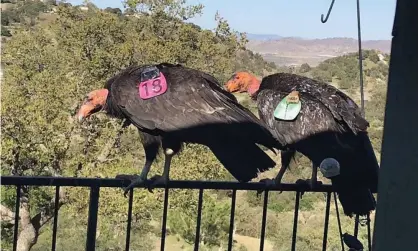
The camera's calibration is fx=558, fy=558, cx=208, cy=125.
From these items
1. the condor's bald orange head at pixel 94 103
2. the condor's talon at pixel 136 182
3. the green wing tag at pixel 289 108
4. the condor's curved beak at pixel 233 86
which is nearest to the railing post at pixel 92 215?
the condor's talon at pixel 136 182

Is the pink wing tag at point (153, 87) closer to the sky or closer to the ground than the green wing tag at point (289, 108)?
closer to the sky

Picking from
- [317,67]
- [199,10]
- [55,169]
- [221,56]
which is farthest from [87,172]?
[317,67]

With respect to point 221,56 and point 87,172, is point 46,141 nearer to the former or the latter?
point 87,172

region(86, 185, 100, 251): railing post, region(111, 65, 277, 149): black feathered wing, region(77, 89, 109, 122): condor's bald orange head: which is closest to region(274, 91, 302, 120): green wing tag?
region(111, 65, 277, 149): black feathered wing

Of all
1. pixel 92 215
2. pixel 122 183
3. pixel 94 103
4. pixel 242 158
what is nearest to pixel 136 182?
pixel 122 183

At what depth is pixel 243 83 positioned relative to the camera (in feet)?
12.5

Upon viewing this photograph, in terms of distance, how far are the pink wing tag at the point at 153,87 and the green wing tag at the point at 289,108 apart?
0.68 metres

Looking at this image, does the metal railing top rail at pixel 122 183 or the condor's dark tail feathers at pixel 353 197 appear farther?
the condor's dark tail feathers at pixel 353 197

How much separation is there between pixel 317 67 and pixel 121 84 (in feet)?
78.0

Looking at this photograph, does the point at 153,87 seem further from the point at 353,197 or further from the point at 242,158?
the point at 353,197

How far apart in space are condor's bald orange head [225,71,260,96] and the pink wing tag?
2.14 ft

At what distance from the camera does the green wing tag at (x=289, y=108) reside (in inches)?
127

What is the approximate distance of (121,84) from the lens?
3.35 m

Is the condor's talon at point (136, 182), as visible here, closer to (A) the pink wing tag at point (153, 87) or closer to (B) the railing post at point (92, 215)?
(B) the railing post at point (92, 215)
